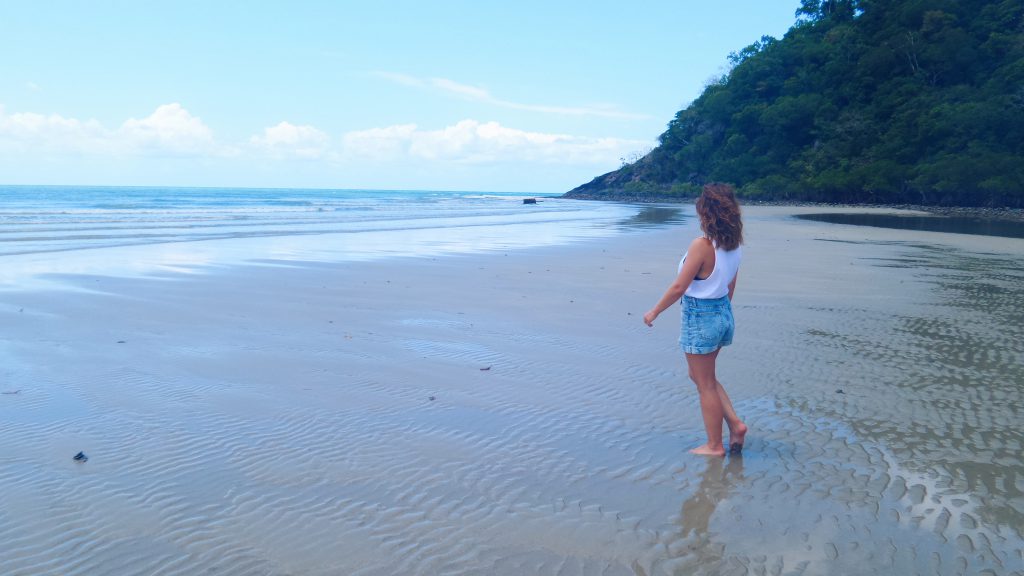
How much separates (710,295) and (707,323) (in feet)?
0.60

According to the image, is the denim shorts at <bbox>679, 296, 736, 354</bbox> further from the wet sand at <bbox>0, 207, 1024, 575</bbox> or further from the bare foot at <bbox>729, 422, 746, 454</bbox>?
the wet sand at <bbox>0, 207, 1024, 575</bbox>

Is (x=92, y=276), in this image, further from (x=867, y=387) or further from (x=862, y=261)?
(x=862, y=261)

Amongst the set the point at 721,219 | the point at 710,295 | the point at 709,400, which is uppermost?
the point at 721,219

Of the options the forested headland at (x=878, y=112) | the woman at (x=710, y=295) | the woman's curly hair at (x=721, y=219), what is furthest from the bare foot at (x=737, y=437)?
the forested headland at (x=878, y=112)

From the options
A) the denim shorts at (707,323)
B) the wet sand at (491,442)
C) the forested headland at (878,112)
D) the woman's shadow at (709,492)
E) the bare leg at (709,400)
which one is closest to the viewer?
the wet sand at (491,442)

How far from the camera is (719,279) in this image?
4.40 meters

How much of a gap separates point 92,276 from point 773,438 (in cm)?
1231

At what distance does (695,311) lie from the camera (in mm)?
4488

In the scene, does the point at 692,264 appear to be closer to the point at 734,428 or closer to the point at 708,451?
the point at 734,428

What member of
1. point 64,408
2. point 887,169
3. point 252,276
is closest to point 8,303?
point 252,276

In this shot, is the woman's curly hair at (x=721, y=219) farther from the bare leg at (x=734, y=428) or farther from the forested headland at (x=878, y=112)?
the forested headland at (x=878, y=112)

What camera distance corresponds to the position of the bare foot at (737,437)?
4.60 meters

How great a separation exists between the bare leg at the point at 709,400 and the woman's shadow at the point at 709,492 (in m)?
0.11

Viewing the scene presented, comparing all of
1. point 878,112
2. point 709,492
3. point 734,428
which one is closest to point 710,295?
point 734,428
